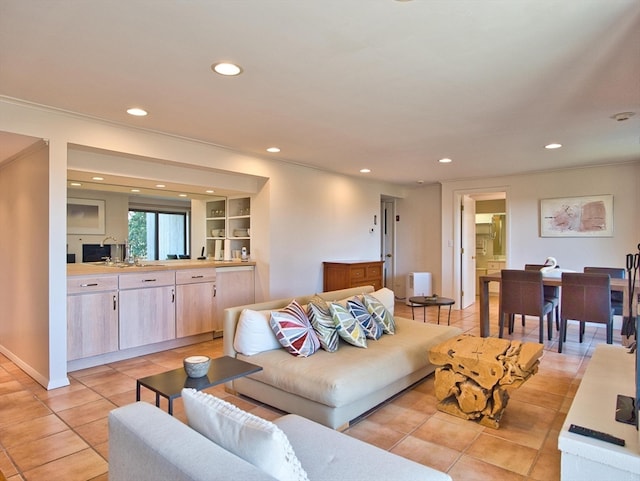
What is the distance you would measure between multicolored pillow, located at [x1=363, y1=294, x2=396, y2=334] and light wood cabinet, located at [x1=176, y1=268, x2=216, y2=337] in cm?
205

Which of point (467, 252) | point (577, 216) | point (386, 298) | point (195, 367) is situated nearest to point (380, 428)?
point (195, 367)

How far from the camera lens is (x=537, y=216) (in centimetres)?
618

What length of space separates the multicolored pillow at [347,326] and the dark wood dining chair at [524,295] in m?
2.38

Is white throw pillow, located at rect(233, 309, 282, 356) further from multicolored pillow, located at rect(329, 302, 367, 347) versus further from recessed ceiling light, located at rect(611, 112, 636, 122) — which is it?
recessed ceiling light, located at rect(611, 112, 636, 122)

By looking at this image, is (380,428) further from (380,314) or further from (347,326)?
(380,314)

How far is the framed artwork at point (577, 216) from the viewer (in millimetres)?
5590

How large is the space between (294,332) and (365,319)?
2.37 feet

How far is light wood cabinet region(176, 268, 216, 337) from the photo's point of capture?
4.43 meters

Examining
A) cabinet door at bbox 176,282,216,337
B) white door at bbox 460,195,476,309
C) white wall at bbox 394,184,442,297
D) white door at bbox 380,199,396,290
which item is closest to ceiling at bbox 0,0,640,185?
cabinet door at bbox 176,282,216,337

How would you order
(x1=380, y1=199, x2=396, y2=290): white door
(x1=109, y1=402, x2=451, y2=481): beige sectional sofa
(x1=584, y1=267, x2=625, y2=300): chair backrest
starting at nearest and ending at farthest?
(x1=109, y1=402, x2=451, y2=481): beige sectional sofa
(x1=584, y1=267, x2=625, y2=300): chair backrest
(x1=380, y1=199, x2=396, y2=290): white door

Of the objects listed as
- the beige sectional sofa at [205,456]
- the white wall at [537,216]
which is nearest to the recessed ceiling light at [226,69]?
the beige sectional sofa at [205,456]

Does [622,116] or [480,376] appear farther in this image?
[622,116]

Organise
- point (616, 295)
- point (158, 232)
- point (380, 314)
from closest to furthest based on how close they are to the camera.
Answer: point (380, 314) < point (616, 295) < point (158, 232)

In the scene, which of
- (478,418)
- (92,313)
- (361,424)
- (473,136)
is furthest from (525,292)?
(92,313)
